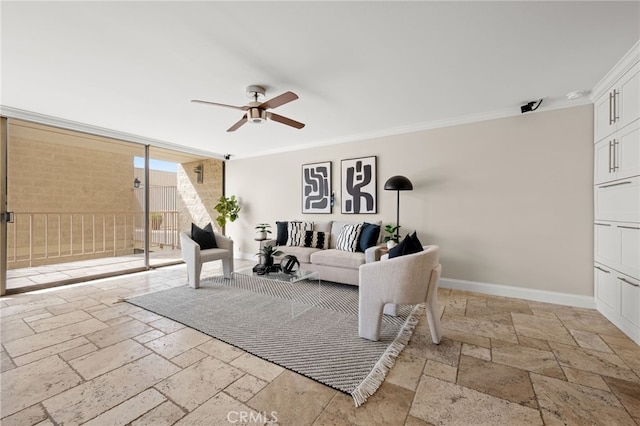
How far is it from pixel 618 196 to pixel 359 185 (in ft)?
9.75

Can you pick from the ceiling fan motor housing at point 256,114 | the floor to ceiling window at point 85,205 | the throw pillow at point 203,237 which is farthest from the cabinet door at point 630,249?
the floor to ceiling window at point 85,205

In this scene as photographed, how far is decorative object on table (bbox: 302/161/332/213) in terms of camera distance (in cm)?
487

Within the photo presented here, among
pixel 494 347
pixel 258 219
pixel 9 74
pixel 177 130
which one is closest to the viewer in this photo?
pixel 494 347

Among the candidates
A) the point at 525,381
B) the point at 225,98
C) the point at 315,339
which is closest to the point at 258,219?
the point at 225,98

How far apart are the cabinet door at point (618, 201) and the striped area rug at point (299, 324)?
6.72 ft

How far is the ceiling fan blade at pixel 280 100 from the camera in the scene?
2365 millimetres

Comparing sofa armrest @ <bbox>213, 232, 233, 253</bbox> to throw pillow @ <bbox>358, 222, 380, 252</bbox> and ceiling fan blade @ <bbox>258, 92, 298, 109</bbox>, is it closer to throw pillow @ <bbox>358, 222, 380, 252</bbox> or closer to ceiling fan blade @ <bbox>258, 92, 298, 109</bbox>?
throw pillow @ <bbox>358, 222, 380, 252</bbox>

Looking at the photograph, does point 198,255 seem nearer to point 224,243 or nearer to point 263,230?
point 224,243

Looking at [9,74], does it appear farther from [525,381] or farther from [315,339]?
[525,381]

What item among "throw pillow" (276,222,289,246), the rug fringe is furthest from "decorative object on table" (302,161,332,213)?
the rug fringe

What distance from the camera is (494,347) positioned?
85.2 inches

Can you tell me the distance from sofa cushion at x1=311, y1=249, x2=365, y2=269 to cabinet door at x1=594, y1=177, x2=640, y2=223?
2591mm

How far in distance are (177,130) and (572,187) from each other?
550 cm

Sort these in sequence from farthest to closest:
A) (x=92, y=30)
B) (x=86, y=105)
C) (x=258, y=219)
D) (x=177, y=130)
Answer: (x=258, y=219)
(x=177, y=130)
(x=86, y=105)
(x=92, y=30)
